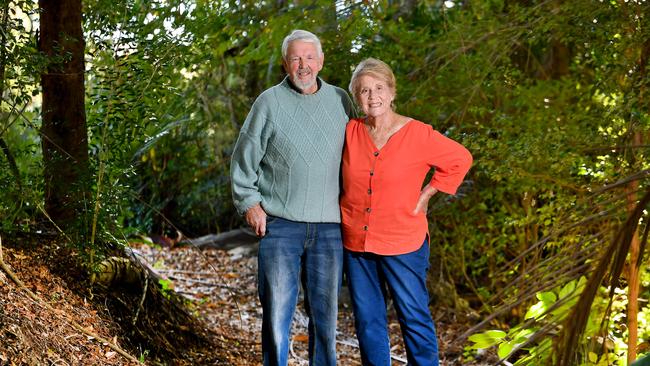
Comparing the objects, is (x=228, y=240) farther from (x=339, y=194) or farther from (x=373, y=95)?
(x=373, y=95)

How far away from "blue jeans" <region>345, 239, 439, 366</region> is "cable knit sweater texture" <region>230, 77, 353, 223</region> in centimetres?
24

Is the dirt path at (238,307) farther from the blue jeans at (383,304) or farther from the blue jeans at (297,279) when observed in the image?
the blue jeans at (383,304)

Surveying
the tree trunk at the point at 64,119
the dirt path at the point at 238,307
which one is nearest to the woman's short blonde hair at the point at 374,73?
the dirt path at the point at 238,307

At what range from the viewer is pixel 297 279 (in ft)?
10.8

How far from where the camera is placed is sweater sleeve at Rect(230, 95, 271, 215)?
324 cm

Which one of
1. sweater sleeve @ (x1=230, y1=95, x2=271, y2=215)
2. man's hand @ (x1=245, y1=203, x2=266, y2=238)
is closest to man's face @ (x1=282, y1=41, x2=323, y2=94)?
sweater sleeve @ (x1=230, y1=95, x2=271, y2=215)

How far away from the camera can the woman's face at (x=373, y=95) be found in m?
3.12

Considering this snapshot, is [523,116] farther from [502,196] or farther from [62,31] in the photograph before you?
[62,31]

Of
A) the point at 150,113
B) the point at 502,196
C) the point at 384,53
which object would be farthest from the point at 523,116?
the point at 150,113

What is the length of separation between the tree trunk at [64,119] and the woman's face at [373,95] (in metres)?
1.54

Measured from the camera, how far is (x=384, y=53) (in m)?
6.13

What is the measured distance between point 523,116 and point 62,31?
11.0 ft

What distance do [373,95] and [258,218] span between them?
0.63 metres

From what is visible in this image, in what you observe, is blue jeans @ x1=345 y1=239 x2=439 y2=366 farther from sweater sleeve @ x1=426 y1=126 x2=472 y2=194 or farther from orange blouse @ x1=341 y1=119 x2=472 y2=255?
sweater sleeve @ x1=426 y1=126 x2=472 y2=194
